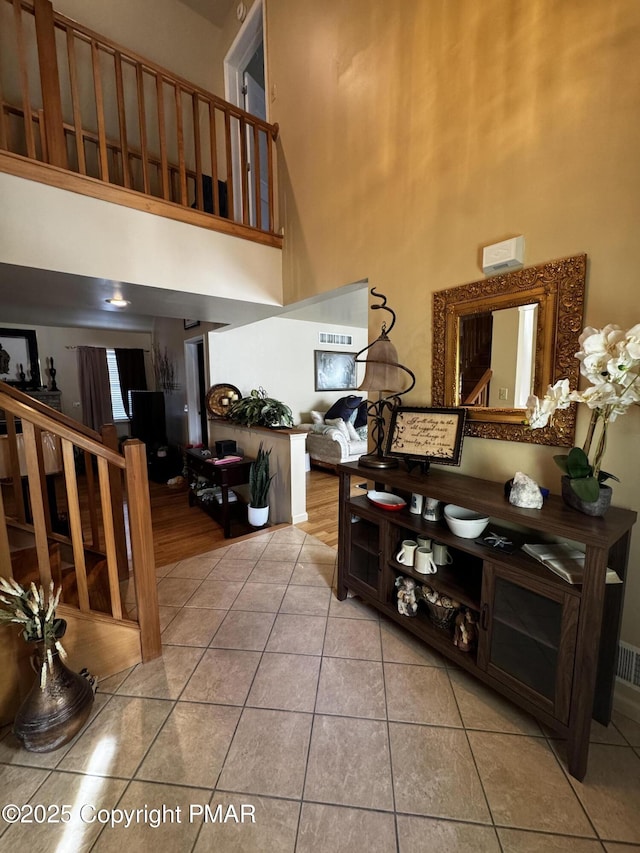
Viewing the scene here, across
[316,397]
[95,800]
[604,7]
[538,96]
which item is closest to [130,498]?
[95,800]

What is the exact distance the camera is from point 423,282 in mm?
1834

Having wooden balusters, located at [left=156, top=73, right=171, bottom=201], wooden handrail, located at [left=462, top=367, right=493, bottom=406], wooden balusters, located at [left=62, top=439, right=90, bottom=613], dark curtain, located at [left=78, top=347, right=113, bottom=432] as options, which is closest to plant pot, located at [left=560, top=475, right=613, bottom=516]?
wooden handrail, located at [left=462, top=367, right=493, bottom=406]

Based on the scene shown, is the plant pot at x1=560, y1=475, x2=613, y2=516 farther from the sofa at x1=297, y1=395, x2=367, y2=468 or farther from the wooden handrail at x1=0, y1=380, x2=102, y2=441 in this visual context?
the sofa at x1=297, y1=395, x2=367, y2=468

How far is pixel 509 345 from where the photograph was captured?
1513 mm

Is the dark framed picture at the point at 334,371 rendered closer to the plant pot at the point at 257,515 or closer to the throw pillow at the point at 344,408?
the throw pillow at the point at 344,408

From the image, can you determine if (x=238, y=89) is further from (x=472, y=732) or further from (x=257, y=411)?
(x=472, y=732)

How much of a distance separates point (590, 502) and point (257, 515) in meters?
2.53

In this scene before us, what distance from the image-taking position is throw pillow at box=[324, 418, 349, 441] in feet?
16.2

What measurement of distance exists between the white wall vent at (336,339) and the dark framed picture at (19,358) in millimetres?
4570

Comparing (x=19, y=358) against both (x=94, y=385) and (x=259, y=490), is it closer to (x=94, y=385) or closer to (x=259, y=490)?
(x=94, y=385)

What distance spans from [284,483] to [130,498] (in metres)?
1.80

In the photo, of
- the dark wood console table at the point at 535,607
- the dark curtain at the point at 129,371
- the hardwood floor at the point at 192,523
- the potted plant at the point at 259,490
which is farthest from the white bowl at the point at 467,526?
the dark curtain at the point at 129,371

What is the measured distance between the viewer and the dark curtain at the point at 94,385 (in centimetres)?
572

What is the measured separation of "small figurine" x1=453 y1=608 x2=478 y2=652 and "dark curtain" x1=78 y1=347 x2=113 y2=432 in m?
6.14
